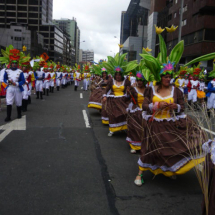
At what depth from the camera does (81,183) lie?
12.5ft

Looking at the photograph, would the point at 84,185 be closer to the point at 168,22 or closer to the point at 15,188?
the point at 15,188

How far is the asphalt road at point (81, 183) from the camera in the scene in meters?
3.18

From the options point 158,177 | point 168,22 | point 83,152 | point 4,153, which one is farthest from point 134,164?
point 168,22

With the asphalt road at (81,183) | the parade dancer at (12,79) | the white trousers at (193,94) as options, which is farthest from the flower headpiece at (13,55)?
the white trousers at (193,94)

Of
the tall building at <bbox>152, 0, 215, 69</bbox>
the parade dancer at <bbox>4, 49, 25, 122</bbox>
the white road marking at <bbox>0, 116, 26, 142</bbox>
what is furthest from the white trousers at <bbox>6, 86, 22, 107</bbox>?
the tall building at <bbox>152, 0, 215, 69</bbox>

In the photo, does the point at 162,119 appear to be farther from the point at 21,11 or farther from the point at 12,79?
the point at 21,11

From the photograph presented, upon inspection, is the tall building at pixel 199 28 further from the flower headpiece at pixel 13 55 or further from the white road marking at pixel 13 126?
the white road marking at pixel 13 126

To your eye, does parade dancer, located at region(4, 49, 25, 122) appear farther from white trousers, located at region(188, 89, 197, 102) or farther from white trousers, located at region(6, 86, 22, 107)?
white trousers, located at region(188, 89, 197, 102)

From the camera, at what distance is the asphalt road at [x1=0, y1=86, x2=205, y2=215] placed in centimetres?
318

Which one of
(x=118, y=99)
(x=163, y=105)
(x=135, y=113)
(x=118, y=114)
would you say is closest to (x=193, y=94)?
(x=118, y=99)

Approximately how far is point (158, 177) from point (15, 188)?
2239 mm

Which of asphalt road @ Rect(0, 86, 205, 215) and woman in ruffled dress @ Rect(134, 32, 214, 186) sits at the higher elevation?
woman in ruffled dress @ Rect(134, 32, 214, 186)

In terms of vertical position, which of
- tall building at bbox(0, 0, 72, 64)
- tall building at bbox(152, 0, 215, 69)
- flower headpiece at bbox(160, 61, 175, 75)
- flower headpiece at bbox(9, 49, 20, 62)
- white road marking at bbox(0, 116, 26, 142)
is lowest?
white road marking at bbox(0, 116, 26, 142)

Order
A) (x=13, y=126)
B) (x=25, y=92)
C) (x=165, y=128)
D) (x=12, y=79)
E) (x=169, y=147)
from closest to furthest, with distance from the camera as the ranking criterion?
(x=169, y=147)
(x=165, y=128)
(x=13, y=126)
(x=12, y=79)
(x=25, y=92)
